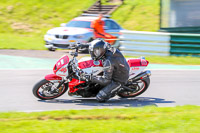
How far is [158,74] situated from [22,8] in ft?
56.1

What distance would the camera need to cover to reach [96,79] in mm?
7277

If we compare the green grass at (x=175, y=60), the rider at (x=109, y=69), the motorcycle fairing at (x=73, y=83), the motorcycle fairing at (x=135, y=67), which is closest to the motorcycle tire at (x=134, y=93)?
the motorcycle fairing at (x=135, y=67)

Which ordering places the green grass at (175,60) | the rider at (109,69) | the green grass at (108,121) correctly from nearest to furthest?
the green grass at (108,121) → the rider at (109,69) → the green grass at (175,60)

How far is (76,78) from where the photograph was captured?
24.3ft

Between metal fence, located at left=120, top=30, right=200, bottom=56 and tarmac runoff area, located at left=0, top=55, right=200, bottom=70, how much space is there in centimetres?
164

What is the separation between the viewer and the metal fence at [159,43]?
13.6 meters

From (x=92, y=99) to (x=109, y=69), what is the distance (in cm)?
109

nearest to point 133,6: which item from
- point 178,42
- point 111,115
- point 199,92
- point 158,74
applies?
point 178,42

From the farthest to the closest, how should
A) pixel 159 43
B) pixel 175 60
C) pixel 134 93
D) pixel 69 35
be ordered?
pixel 69 35 → pixel 159 43 → pixel 175 60 → pixel 134 93

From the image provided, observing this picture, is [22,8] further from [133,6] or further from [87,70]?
[87,70]

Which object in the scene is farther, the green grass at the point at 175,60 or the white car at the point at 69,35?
the white car at the point at 69,35

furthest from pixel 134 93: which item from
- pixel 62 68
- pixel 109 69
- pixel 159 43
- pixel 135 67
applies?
pixel 159 43

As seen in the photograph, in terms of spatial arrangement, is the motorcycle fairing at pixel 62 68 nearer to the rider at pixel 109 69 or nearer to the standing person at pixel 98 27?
the rider at pixel 109 69

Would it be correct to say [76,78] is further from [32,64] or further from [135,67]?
[32,64]
